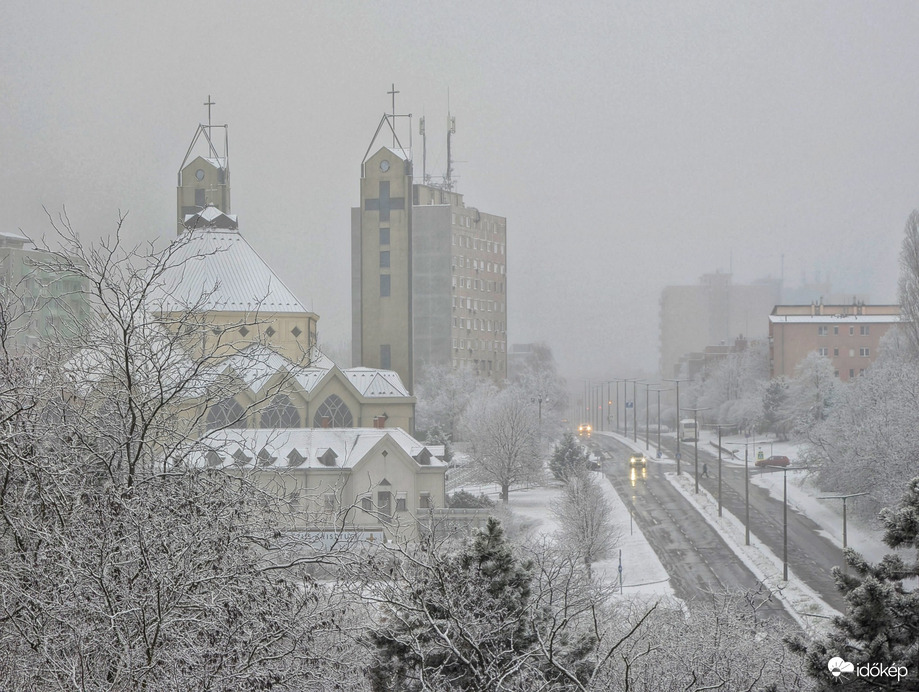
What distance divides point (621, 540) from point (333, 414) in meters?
18.2

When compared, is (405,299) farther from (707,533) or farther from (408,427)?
(707,533)

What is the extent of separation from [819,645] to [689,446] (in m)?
78.3

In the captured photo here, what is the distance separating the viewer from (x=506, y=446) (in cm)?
5778

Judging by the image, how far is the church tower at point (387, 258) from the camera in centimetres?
6775

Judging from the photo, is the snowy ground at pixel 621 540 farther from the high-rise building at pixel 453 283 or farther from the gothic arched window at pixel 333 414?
the high-rise building at pixel 453 283

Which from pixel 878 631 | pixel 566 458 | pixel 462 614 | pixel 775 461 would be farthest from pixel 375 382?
pixel 878 631

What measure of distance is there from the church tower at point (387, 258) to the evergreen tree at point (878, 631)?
59325 millimetres

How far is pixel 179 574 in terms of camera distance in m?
6.49

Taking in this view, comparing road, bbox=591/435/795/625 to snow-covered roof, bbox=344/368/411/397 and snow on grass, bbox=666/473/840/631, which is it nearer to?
snow on grass, bbox=666/473/840/631

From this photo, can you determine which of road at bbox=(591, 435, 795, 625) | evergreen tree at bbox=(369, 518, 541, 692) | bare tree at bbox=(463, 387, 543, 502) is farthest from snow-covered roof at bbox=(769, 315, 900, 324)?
evergreen tree at bbox=(369, 518, 541, 692)

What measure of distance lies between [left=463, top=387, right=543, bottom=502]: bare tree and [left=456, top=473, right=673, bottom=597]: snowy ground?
3.27 ft

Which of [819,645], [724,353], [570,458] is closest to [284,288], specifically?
[570,458]

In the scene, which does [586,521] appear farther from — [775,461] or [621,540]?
[775,461]

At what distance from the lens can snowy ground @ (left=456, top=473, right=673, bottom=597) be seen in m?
34.8
